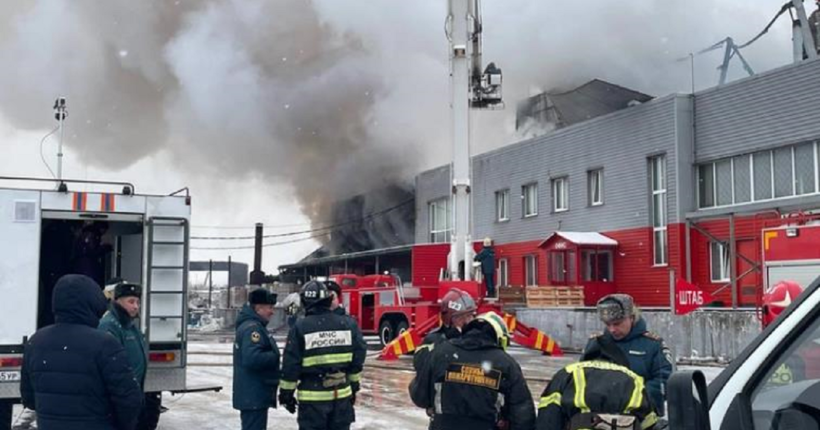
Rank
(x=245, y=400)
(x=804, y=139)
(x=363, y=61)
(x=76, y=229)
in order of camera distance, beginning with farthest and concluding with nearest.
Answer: (x=363, y=61)
(x=804, y=139)
(x=76, y=229)
(x=245, y=400)

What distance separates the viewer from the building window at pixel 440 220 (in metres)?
36.5

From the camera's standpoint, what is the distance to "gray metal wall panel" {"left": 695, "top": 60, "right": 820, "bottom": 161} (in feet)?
71.3

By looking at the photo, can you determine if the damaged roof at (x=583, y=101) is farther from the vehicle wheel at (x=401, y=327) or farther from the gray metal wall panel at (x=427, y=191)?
the vehicle wheel at (x=401, y=327)

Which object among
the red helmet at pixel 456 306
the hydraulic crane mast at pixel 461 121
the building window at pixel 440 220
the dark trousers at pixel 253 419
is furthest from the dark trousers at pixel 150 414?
the building window at pixel 440 220

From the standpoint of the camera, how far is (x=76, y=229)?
33.2 ft

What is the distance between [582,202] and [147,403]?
2171 cm

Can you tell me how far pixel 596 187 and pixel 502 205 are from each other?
18.1 ft

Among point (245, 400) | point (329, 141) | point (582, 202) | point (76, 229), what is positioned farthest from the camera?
point (329, 141)

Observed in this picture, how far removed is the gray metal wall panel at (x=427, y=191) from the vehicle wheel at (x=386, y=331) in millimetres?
14247

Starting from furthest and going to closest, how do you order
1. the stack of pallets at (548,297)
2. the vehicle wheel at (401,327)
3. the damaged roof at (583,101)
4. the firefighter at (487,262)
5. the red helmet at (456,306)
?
1. the damaged roof at (583,101)
2. the stack of pallets at (548,297)
3. the firefighter at (487,262)
4. the vehicle wheel at (401,327)
5. the red helmet at (456,306)

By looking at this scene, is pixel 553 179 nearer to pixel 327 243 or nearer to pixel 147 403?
pixel 327 243

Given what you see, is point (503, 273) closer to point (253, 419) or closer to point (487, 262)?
point (487, 262)

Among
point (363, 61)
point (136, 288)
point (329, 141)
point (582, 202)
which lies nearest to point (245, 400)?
point (136, 288)

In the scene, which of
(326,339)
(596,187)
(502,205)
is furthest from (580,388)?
(502,205)
